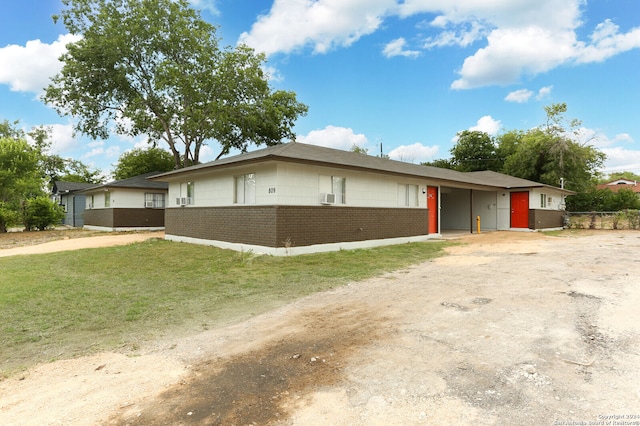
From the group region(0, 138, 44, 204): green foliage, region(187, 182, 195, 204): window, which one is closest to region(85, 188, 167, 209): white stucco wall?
region(0, 138, 44, 204): green foliage

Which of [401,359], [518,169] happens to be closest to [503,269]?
[401,359]

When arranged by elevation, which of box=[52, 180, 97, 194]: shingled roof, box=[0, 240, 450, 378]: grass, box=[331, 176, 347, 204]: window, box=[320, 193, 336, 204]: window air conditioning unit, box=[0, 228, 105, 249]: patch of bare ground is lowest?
box=[0, 240, 450, 378]: grass

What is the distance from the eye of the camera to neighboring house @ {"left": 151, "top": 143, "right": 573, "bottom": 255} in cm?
1199

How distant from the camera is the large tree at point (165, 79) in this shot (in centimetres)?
2855

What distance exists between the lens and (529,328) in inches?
184

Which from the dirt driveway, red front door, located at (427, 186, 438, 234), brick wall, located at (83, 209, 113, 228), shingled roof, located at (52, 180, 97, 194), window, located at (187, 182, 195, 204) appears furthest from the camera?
shingled roof, located at (52, 180, 97, 194)

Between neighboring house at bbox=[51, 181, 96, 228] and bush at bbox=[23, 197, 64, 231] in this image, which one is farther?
neighboring house at bbox=[51, 181, 96, 228]

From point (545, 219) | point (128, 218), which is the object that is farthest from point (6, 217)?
point (545, 219)

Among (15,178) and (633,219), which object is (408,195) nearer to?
(633,219)

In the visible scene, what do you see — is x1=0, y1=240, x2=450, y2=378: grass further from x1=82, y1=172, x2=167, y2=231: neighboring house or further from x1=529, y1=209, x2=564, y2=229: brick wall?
x1=529, y1=209, x2=564, y2=229: brick wall

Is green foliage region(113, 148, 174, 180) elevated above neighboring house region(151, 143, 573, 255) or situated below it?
above

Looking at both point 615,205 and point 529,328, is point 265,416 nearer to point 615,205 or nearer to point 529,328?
point 529,328

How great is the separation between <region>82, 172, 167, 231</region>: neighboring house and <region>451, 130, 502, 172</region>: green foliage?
120ft

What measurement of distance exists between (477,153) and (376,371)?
48036 mm
